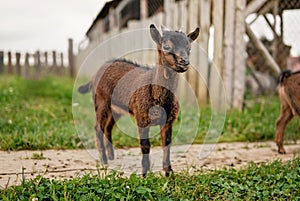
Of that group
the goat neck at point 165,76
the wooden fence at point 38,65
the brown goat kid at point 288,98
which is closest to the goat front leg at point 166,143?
the goat neck at point 165,76

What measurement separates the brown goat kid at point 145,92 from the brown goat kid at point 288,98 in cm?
174

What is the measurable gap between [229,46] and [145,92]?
11.5 feet

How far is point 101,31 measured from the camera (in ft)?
50.6

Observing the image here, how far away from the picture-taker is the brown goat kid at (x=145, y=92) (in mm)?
3039

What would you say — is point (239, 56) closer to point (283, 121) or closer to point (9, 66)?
point (283, 121)

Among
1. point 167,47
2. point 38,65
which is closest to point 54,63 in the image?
point 38,65

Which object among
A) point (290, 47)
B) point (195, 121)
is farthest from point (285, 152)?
point (290, 47)

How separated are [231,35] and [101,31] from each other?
9663 mm

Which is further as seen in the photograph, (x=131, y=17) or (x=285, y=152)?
(x=131, y=17)

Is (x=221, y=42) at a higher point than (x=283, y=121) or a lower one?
higher

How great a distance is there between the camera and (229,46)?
21.2 ft

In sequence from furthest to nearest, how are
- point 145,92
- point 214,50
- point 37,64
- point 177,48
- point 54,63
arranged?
point 54,63
point 37,64
point 214,50
point 145,92
point 177,48

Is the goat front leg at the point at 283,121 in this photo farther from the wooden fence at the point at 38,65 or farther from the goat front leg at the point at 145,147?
the wooden fence at the point at 38,65

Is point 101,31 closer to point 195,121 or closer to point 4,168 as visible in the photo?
point 195,121
